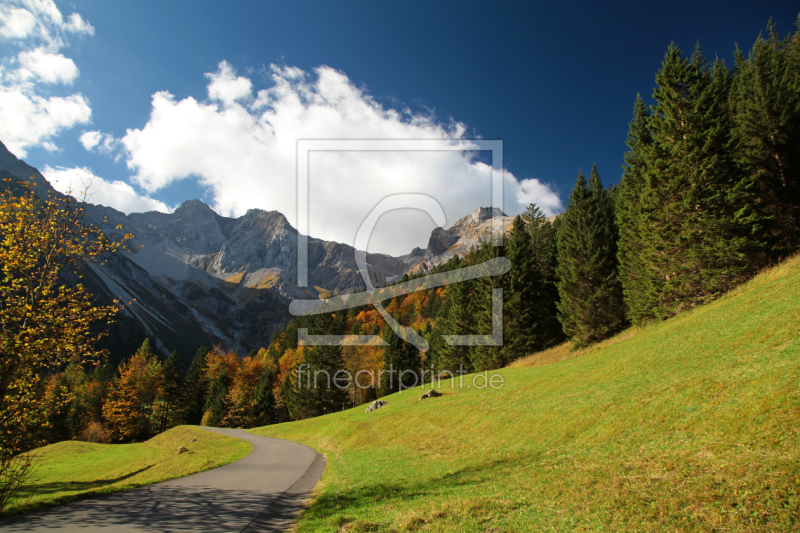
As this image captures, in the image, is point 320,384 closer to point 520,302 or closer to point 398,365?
point 398,365

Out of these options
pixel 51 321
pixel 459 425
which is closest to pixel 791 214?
pixel 459 425

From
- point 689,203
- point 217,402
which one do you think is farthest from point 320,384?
point 689,203

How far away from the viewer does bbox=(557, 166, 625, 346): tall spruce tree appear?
114 ft

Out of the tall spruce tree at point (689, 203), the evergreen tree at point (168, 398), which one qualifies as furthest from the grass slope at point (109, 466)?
the tall spruce tree at point (689, 203)

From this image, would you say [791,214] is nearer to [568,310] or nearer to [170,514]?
[568,310]

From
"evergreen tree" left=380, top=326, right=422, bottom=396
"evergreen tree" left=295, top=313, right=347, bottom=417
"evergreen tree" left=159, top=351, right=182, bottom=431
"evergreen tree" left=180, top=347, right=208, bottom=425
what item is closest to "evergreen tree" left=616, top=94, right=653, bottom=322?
"evergreen tree" left=380, top=326, right=422, bottom=396

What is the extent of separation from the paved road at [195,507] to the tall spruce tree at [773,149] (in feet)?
101

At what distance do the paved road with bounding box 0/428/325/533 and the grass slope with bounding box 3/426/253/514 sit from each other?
3.39 ft

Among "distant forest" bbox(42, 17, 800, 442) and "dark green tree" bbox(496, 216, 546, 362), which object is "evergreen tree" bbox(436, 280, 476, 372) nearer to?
"distant forest" bbox(42, 17, 800, 442)

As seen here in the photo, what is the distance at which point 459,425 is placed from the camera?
18812 millimetres

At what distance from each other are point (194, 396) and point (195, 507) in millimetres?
77501

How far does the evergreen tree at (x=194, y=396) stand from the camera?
236ft

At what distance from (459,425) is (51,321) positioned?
17881 mm

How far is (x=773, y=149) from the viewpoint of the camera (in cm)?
2434
